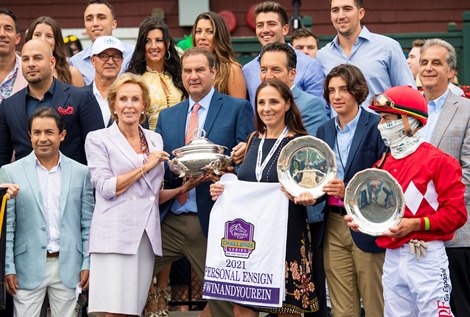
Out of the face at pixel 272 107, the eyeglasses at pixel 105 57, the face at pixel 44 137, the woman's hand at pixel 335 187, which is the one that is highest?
the eyeglasses at pixel 105 57

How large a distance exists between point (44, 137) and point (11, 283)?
107 cm

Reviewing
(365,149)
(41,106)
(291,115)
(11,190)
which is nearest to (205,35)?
(41,106)

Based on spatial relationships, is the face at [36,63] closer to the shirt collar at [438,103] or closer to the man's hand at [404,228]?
the shirt collar at [438,103]

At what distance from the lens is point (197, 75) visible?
727 cm

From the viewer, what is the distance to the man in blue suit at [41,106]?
7.47m

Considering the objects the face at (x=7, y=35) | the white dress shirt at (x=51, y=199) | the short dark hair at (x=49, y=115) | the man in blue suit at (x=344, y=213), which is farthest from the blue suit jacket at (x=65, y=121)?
the man in blue suit at (x=344, y=213)

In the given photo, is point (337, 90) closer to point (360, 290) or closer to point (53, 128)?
point (360, 290)

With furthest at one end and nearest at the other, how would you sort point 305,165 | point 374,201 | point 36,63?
1. point 36,63
2. point 305,165
3. point 374,201

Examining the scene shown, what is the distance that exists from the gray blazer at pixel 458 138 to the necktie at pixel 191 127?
1756 mm

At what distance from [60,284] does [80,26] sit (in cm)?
973

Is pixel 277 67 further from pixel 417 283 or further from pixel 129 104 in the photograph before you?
pixel 417 283

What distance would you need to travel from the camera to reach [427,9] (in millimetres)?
15820

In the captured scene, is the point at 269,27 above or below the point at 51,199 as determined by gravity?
above

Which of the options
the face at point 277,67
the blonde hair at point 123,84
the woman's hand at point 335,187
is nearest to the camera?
the woman's hand at point 335,187
